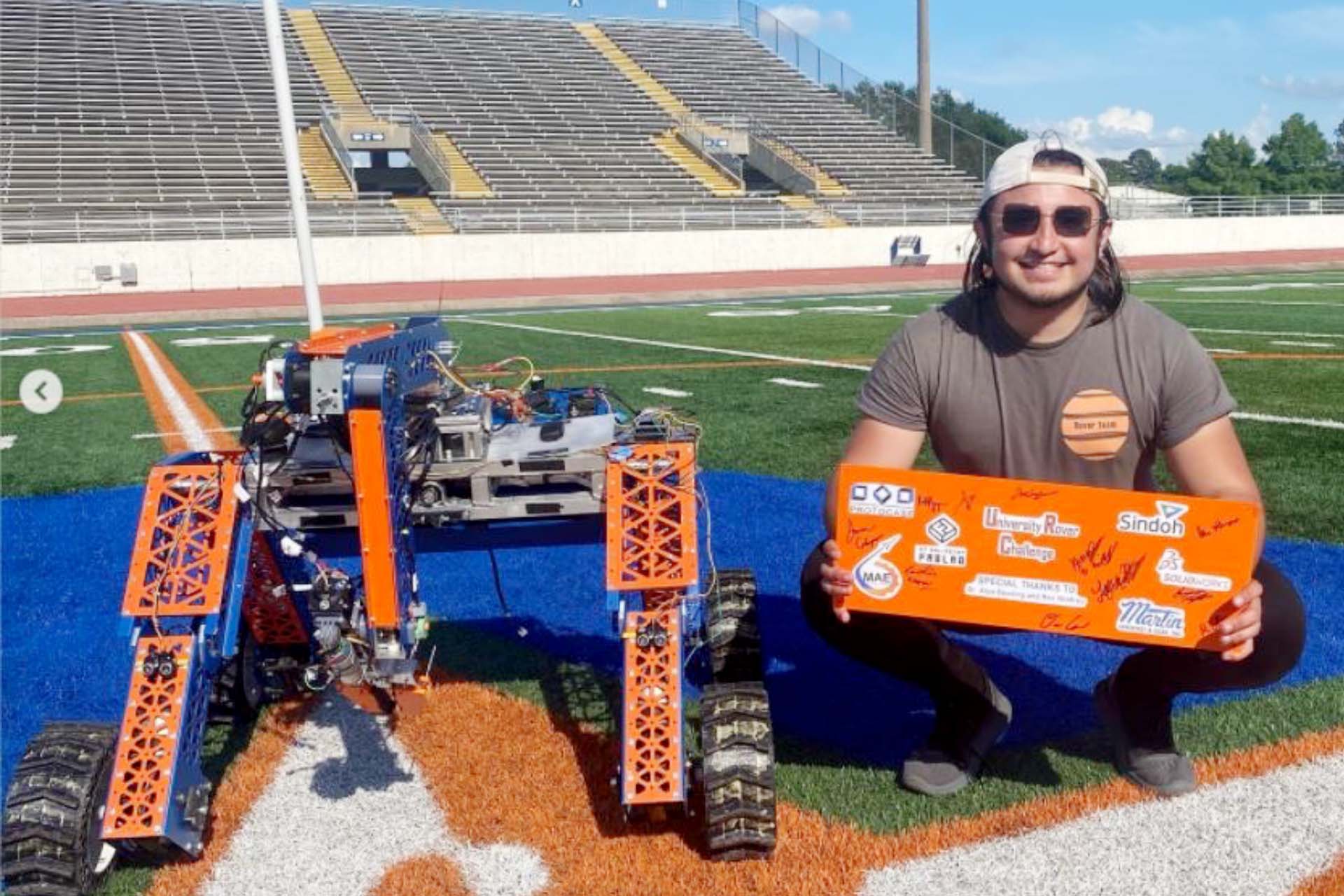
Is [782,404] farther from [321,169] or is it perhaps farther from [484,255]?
[321,169]

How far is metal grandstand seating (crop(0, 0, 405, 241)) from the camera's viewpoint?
29.2m

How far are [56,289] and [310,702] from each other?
26297mm

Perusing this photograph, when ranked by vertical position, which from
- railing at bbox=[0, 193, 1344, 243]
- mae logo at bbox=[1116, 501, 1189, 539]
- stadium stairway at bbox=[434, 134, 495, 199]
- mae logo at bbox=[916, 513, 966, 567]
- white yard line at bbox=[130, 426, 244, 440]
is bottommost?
white yard line at bbox=[130, 426, 244, 440]

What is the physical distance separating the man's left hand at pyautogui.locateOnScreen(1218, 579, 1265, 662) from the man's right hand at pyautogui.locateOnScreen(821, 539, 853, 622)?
77 centimetres

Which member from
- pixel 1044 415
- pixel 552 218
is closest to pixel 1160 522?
pixel 1044 415

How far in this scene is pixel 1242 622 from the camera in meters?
2.60

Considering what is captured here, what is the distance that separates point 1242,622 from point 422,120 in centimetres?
3695

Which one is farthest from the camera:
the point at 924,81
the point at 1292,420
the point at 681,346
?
the point at 924,81

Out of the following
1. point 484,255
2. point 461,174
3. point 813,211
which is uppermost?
point 461,174

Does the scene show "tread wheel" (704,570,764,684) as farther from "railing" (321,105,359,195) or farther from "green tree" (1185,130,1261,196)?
"green tree" (1185,130,1261,196)

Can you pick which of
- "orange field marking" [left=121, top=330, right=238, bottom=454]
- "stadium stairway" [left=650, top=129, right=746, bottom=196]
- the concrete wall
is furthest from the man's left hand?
"stadium stairway" [left=650, top=129, right=746, bottom=196]

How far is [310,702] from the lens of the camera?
386 centimetres

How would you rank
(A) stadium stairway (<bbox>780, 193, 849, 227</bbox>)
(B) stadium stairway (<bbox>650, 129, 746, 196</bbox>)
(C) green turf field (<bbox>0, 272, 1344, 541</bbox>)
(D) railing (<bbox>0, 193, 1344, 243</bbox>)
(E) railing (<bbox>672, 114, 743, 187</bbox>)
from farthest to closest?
(E) railing (<bbox>672, 114, 743, 187</bbox>), (B) stadium stairway (<bbox>650, 129, 746, 196</bbox>), (A) stadium stairway (<bbox>780, 193, 849, 227</bbox>), (D) railing (<bbox>0, 193, 1344, 243</bbox>), (C) green turf field (<bbox>0, 272, 1344, 541</bbox>)

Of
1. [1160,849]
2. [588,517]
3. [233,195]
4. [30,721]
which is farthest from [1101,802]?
[233,195]
